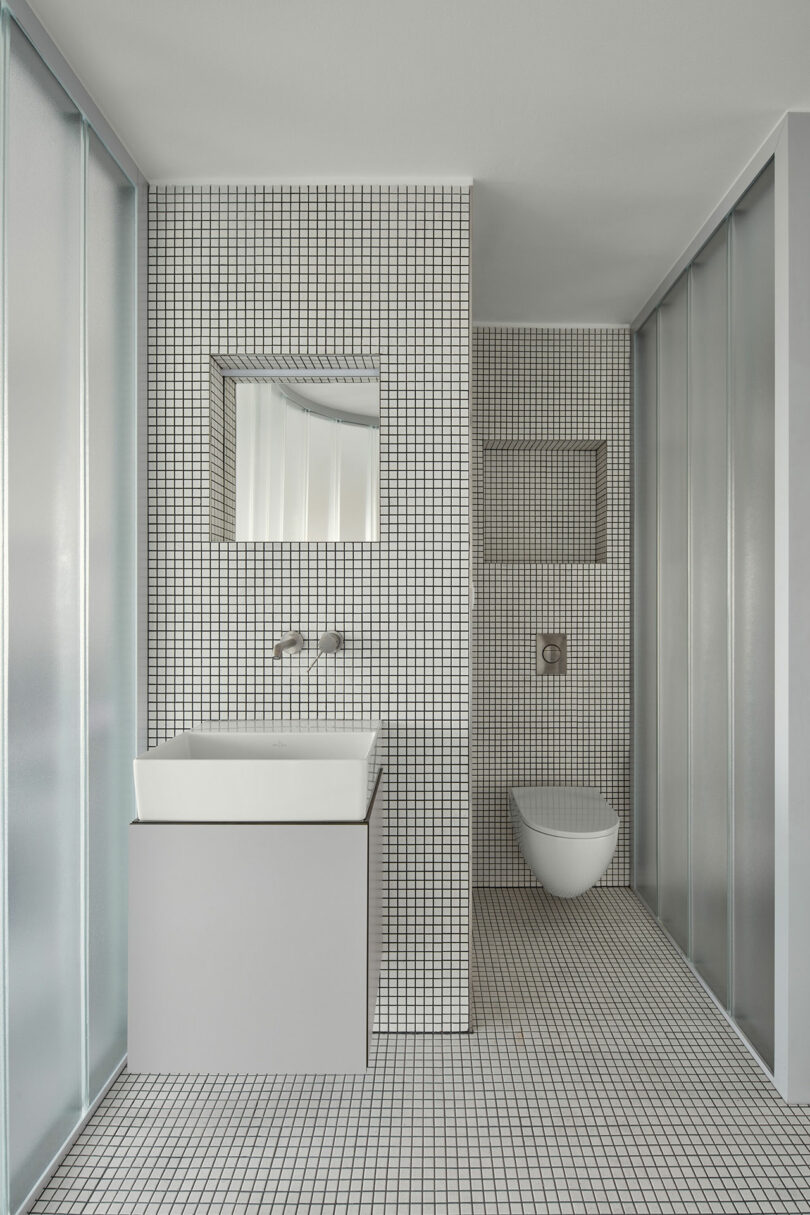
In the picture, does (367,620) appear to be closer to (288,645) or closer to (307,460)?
(288,645)

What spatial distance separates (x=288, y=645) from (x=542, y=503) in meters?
1.76

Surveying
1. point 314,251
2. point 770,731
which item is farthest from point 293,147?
point 770,731

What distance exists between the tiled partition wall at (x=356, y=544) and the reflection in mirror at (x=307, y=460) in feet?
0.29

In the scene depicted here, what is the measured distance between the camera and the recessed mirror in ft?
7.54

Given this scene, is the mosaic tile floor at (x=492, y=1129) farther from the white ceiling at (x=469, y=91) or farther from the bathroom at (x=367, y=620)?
the white ceiling at (x=469, y=91)

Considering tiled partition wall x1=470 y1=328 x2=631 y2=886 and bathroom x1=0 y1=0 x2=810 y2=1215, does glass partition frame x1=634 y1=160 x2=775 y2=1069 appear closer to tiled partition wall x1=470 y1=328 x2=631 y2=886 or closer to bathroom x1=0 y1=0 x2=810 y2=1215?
bathroom x1=0 y1=0 x2=810 y2=1215

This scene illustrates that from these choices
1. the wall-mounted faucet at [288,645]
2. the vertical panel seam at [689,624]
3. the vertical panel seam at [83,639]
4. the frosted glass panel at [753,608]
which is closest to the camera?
the vertical panel seam at [83,639]

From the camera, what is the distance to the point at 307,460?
232 cm

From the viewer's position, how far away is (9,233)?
1.50m

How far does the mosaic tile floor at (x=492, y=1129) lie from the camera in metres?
1.61

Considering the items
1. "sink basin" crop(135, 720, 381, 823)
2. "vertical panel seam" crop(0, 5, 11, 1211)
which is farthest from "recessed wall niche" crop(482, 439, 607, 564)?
"vertical panel seam" crop(0, 5, 11, 1211)

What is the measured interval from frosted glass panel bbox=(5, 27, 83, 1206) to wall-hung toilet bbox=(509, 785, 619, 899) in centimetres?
158

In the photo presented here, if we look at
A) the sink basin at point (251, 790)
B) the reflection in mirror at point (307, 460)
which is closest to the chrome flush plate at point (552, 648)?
the reflection in mirror at point (307, 460)

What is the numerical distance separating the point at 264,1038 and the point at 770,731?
1413 millimetres
